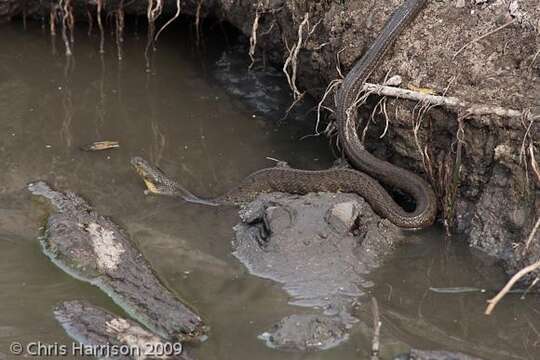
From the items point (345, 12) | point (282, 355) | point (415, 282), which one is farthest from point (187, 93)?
point (282, 355)

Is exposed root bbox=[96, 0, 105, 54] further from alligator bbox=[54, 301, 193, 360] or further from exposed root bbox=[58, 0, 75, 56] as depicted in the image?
alligator bbox=[54, 301, 193, 360]

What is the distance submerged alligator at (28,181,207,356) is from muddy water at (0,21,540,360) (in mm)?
120

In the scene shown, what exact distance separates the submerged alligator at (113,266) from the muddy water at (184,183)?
12 cm

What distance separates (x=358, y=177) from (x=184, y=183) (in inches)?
67.9

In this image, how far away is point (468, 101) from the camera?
725cm

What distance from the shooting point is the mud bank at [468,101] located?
6.96 metres

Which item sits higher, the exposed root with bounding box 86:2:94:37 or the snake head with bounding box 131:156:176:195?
the exposed root with bounding box 86:2:94:37

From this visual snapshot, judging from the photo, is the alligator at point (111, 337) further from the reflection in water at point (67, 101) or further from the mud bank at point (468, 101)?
the reflection in water at point (67, 101)

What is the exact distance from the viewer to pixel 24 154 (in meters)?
8.78

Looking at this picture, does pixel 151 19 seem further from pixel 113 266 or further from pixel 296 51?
pixel 113 266

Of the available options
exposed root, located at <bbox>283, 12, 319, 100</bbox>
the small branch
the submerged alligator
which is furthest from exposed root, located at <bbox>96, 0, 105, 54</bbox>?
the small branch

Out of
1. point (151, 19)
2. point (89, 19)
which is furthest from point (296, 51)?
point (89, 19)

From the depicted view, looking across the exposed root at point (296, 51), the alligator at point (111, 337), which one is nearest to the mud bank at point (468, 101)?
the exposed root at point (296, 51)

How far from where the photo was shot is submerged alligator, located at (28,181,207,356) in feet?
19.6
